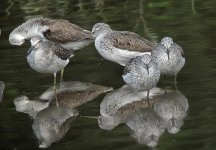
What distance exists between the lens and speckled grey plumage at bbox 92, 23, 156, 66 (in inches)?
527

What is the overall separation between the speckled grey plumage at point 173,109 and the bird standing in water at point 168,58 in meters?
0.70

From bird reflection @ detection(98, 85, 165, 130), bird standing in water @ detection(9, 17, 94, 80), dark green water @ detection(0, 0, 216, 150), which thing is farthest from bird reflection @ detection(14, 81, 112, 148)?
bird standing in water @ detection(9, 17, 94, 80)

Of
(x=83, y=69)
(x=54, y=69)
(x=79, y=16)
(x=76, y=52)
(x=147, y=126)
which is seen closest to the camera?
(x=147, y=126)

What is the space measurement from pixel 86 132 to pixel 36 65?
2.96 m

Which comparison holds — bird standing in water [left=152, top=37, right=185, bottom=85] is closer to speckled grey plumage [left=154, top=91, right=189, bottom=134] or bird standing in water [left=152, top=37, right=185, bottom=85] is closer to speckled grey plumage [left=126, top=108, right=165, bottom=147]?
speckled grey plumage [left=154, top=91, right=189, bottom=134]

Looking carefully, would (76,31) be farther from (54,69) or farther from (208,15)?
(208,15)

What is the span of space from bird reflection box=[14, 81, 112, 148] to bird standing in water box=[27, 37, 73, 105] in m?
0.40

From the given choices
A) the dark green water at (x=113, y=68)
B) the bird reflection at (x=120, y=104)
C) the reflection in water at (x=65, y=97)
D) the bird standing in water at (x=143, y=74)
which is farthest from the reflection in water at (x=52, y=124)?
the bird standing in water at (x=143, y=74)

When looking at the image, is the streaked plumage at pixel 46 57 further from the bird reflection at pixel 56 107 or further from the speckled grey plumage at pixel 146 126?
the speckled grey plumage at pixel 146 126

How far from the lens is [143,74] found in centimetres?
1170

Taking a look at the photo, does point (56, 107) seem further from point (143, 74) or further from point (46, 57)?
point (143, 74)

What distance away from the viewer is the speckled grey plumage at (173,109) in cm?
1034

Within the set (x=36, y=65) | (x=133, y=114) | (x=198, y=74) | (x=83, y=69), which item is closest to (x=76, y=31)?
(x=83, y=69)

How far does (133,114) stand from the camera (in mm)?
11000
